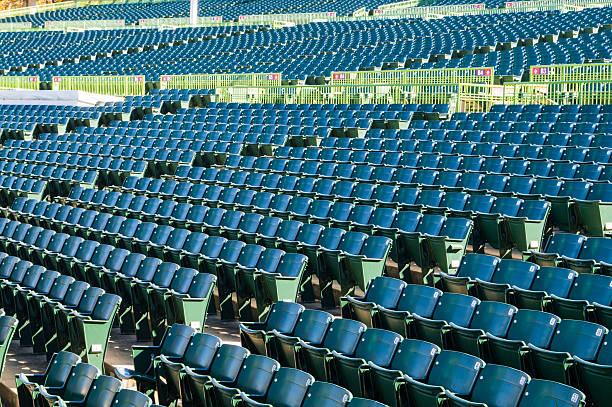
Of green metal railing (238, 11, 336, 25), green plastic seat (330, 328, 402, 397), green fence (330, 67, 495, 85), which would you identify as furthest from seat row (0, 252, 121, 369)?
green metal railing (238, 11, 336, 25)

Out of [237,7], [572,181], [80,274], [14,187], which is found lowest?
[80,274]

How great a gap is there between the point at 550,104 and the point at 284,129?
4569mm

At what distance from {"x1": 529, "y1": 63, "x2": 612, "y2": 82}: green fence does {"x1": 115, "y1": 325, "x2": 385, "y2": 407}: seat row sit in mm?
9911

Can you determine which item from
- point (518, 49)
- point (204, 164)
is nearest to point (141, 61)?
point (518, 49)

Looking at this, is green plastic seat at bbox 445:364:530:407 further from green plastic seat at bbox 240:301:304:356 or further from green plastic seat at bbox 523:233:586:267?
green plastic seat at bbox 523:233:586:267

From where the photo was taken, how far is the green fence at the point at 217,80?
20516 millimetres

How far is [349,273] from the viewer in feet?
28.2

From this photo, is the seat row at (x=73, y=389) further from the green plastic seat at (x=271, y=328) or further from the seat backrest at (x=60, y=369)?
the green plastic seat at (x=271, y=328)

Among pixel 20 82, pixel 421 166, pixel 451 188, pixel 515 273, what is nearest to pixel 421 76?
pixel 421 166

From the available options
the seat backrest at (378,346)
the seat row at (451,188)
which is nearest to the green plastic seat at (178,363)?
the seat backrest at (378,346)

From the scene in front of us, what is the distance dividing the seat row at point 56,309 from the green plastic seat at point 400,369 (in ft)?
10.0

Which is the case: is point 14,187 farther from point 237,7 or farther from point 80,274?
point 237,7

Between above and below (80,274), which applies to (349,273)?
above

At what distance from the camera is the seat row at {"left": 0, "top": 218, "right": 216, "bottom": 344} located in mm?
8094
